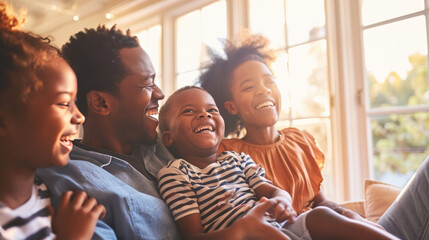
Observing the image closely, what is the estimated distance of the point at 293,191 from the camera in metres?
1.13

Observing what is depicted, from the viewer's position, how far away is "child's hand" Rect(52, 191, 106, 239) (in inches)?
24.5

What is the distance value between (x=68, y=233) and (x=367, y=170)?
6.33 feet

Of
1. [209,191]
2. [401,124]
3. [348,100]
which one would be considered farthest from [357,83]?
[209,191]

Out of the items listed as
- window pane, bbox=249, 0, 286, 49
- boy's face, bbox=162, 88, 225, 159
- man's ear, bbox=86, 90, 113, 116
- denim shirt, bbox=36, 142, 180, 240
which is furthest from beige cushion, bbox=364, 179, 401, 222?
window pane, bbox=249, 0, 286, 49

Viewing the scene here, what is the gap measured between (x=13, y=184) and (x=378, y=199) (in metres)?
1.36

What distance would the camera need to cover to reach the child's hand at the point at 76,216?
0.62 meters

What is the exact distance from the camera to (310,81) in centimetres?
238

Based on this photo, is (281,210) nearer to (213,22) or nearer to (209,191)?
(209,191)

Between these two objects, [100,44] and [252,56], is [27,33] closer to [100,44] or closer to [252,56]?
[100,44]

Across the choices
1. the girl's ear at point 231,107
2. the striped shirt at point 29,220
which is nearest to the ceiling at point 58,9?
the girl's ear at point 231,107

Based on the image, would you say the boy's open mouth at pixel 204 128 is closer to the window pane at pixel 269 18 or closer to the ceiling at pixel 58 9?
the window pane at pixel 269 18

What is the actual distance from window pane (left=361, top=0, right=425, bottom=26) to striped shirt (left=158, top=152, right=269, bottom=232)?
1.62 metres

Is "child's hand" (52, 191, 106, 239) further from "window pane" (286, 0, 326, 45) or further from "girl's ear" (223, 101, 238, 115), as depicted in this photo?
"window pane" (286, 0, 326, 45)

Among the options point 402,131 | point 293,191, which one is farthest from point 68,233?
point 402,131
